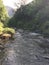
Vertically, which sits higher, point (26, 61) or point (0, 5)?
point (0, 5)

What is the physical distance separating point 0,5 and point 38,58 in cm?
3659

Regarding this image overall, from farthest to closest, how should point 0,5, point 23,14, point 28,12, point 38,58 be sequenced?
point 23,14 → point 28,12 → point 0,5 → point 38,58

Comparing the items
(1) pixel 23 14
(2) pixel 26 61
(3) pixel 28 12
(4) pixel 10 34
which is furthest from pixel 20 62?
(1) pixel 23 14

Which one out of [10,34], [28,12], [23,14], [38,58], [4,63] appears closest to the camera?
[4,63]

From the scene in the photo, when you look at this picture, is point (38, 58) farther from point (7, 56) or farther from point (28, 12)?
point (28, 12)

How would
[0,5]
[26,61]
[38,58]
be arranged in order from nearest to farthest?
[26,61] → [38,58] → [0,5]

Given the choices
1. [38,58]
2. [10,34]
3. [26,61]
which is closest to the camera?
[26,61]

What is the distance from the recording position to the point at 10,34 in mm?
37781

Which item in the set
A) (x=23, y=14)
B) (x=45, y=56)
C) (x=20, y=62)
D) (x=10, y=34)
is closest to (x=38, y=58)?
(x=45, y=56)

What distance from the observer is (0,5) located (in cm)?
5603

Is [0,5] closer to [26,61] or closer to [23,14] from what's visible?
[23,14]

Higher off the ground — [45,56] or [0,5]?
[0,5]

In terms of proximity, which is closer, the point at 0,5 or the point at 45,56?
the point at 45,56

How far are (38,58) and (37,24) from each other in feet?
126
